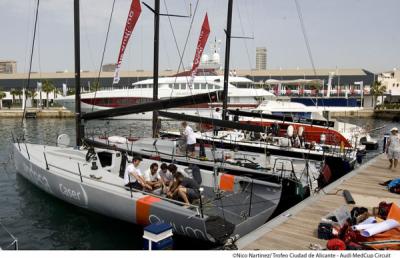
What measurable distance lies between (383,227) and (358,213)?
1064 millimetres

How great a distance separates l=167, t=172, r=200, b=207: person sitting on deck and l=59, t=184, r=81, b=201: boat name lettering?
3.00 m

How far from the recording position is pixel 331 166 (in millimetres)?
13992

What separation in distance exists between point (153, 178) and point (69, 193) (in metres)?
2.66

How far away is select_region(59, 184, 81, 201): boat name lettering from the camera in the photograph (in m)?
9.87

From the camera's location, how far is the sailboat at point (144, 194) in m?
7.60

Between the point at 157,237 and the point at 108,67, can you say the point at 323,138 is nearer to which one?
the point at 157,237

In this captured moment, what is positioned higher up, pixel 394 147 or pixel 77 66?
pixel 77 66

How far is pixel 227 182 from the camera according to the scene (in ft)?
32.3

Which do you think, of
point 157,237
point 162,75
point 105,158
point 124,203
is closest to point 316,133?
point 105,158

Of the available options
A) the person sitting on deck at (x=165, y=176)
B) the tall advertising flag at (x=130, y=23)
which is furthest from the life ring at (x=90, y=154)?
the tall advertising flag at (x=130, y=23)

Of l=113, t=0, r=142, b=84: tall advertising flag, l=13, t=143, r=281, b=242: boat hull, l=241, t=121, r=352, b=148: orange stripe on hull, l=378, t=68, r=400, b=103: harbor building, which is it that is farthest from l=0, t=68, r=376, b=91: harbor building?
l=13, t=143, r=281, b=242: boat hull

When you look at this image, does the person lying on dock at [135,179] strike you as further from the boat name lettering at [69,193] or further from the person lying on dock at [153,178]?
the boat name lettering at [69,193]

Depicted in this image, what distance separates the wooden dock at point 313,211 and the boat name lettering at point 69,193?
17.0 feet

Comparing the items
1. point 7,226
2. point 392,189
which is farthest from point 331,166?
point 7,226
